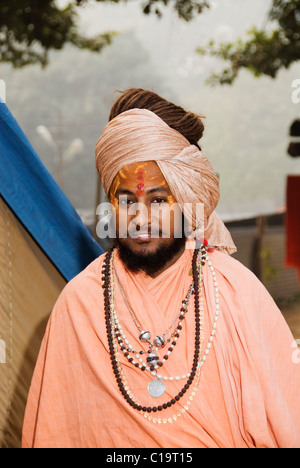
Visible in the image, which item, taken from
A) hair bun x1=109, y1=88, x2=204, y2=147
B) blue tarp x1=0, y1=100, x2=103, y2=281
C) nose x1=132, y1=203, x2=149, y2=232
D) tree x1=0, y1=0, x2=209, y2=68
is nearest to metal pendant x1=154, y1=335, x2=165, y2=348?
nose x1=132, y1=203, x2=149, y2=232

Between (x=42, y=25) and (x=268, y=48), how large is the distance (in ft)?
9.92

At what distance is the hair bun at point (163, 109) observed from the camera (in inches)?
73.2

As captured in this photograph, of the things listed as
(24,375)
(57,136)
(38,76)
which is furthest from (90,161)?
(24,375)

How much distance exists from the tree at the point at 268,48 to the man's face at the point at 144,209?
5.50 m

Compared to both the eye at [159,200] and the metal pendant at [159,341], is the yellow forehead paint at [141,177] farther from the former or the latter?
the metal pendant at [159,341]

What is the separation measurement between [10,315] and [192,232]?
0.98 metres

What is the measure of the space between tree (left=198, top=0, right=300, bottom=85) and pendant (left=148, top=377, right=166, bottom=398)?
5832 mm

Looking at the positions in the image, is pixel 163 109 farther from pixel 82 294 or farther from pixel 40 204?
pixel 40 204

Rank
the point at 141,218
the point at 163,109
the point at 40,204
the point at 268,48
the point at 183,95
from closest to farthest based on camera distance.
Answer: the point at 141,218
the point at 163,109
the point at 40,204
the point at 268,48
the point at 183,95

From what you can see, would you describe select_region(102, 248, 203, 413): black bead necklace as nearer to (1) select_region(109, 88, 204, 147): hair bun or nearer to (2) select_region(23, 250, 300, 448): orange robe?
(2) select_region(23, 250, 300, 448): orange robe

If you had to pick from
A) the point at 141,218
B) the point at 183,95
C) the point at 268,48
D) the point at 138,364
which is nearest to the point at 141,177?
the point at 141,218

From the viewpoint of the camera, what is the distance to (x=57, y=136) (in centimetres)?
2712

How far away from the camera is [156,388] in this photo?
70.3 inches
